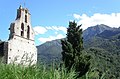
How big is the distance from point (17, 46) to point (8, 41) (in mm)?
1265

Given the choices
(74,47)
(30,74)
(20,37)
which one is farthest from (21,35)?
(30,74)

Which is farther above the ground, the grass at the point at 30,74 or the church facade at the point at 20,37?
the church facade at the point at 20,37

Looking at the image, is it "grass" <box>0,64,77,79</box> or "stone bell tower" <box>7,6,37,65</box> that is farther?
"stone bell tower" <box>7,6,37,65</box>

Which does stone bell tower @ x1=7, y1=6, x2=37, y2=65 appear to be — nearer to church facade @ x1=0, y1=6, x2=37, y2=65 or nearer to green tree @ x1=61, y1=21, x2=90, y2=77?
church facade @ x1=0, y1=6, x2=37, y2=65

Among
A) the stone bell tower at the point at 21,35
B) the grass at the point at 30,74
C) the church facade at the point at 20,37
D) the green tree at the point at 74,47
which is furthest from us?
the stone bell tower at the point at 21,35

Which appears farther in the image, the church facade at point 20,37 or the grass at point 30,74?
the church facade at point 20,37

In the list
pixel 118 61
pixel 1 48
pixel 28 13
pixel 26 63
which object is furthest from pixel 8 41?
pixel 118 61

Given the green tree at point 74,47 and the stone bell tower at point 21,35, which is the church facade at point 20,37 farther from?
the green tree at point 74,47

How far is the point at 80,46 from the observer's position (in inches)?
1118

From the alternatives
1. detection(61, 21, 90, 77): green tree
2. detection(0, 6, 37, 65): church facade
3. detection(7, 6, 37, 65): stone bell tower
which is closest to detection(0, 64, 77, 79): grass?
detection(61, 21, 90, 77): green tree

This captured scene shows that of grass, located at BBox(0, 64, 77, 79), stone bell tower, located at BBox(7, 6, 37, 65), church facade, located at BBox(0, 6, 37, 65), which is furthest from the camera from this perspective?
stone bell tower, located at BBox(7, 6, 37, 65)

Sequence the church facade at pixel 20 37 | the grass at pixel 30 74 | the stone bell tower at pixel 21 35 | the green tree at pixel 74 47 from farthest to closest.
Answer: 1. the stone bell tower at pixel 21 35
2. the church facade at pixel 20 37
3. the green tree at pixel 74 47
4. the grass at pixel 30 74

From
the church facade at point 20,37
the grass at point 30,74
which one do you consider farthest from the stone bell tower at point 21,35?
the grass at point 30,74

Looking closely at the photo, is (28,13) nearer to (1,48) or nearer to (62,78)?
(1,48)
